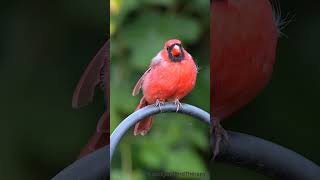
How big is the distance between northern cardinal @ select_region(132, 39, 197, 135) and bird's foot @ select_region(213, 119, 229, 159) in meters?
0.13

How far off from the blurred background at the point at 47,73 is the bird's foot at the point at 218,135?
34 cm

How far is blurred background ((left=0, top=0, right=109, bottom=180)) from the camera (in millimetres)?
1873

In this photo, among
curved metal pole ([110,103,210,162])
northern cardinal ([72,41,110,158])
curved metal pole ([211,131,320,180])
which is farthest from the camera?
northern cardinal ([72,41,110,158])

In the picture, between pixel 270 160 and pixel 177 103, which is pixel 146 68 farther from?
pixel 270 160

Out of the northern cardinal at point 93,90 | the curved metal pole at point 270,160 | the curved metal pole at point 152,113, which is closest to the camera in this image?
the curved metal pole at point 270,160

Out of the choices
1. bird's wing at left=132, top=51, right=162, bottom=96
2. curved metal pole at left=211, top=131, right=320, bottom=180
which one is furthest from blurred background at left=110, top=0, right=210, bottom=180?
curved metal pole at left=211, top=131, right=320, bottom=180

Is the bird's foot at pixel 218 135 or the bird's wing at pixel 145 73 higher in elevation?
the bird's wing at pixel 145 73

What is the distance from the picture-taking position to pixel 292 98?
6.00ft

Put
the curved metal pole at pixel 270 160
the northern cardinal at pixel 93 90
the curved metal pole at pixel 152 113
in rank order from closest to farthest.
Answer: the curved metal pole at pixel 270 160 → the curved metal pole at pixel 152 113 → the northern cardinal at pixel 93 90

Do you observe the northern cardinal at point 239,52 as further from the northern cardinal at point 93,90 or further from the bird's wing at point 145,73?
the northern cardinal at point 93,90

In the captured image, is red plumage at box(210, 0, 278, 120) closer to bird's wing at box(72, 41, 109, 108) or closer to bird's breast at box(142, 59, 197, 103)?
bird's breast at box(142, 59, 197, 103)

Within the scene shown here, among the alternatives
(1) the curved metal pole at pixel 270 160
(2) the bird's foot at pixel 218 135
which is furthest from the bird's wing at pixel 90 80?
(1) the curved metal pole at pixel 270 160

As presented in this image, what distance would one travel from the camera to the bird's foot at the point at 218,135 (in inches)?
68.2

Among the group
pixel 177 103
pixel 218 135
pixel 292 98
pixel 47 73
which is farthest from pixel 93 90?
pixel 292 98
